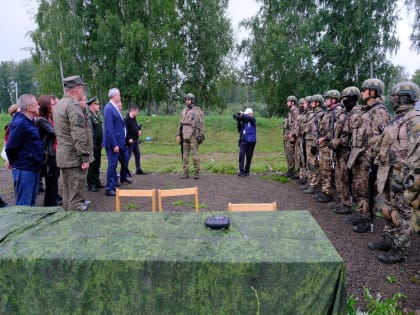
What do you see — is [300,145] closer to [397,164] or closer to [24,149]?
[397,164]

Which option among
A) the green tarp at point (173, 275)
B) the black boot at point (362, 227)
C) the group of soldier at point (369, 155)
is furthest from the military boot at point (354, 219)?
the green tarp at point (173, 275)

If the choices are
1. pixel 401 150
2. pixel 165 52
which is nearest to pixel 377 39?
pixel 165 52

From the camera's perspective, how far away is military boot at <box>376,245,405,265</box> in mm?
4152

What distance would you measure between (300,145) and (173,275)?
267 inches

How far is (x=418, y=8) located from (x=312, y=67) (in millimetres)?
6999

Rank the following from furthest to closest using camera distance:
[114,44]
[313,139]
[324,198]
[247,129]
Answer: [114,44] → [247,129] → [313,139] → [324,198]

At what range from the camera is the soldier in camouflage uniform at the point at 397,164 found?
403 centimetres

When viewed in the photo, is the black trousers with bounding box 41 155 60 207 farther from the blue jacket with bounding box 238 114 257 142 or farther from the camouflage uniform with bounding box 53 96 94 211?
the blue jacket with bounding box 238 114 257 142

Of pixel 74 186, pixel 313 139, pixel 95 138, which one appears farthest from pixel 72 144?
pixel 313 139

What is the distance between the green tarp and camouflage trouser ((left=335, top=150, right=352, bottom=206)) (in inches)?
158

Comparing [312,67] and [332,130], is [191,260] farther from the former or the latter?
[312,67]

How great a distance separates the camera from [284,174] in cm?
993

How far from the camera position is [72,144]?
198 inches

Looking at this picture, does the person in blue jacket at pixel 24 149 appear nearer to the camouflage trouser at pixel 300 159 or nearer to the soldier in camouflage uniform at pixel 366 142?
the soldier in camouflage uniform at pixel 366 142
